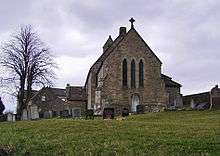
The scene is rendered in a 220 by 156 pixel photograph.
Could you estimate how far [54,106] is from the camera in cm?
9719

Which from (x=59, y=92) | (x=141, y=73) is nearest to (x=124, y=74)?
(x=141, y=73)

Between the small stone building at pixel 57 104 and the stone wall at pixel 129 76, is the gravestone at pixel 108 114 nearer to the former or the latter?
the small stone building at pixel 57 104

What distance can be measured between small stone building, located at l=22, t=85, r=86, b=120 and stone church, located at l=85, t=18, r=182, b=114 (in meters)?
4.52

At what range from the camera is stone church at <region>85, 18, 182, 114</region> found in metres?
62.4

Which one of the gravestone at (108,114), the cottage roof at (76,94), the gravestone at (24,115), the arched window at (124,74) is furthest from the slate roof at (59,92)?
the gravestone at (108,114)

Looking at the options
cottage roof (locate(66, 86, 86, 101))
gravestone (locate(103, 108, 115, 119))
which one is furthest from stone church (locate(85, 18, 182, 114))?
gravestone (locate(103, 108, 115, 119))

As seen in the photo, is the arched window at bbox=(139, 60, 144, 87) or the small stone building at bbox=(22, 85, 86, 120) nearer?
the small stone building at bbox=(22, 85, 86, 120)

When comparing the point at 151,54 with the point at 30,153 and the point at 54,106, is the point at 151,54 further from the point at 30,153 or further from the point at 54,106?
the point at 30,153

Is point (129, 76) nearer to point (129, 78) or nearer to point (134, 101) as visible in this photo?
point (129, 78)

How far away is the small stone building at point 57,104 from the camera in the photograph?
55925 mm

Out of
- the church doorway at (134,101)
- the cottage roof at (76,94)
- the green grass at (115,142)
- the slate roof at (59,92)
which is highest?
the slate roof at (59,92)

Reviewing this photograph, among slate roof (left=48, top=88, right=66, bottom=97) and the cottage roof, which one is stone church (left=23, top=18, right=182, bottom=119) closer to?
the cottage roof

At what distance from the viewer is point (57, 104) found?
97062mm

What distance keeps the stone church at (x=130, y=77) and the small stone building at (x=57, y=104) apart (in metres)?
4.52
